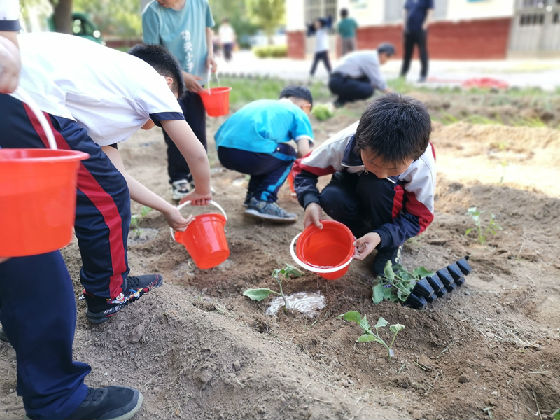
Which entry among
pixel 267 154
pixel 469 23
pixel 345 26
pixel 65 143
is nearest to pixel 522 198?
pixel 267 154

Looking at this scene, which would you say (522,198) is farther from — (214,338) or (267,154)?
(214,338)

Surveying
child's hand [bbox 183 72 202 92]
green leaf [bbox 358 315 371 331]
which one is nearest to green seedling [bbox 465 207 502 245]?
green leaf [bbox 358 315 371 331]

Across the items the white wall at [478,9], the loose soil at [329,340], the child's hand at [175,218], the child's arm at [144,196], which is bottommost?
the loose soil at [329,340]

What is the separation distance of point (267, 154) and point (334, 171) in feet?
1.77

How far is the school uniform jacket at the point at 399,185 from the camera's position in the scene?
2.09 meters

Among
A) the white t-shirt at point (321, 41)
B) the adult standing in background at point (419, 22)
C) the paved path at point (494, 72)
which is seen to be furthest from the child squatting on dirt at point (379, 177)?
the white t-shirt at point (321, 41)

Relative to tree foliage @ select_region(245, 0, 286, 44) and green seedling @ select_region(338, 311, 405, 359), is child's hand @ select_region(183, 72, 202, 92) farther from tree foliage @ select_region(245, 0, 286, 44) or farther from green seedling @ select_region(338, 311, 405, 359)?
tree foliage @ select_region(245, 0, 286, 44)

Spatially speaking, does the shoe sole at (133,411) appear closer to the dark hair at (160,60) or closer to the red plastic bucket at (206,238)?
the red plastic bucket at (206,238)

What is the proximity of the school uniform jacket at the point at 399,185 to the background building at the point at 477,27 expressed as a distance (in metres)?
11.7

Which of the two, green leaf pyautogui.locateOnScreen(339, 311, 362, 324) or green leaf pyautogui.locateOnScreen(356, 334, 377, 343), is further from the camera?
green leaf pyautogui.locateOnScreen(339, 311, 362, 324)

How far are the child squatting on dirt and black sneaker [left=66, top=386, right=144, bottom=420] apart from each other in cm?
103

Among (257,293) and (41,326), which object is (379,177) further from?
(41,326)

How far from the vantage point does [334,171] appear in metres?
2.42

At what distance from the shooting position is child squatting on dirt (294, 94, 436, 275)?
70.8 inches
